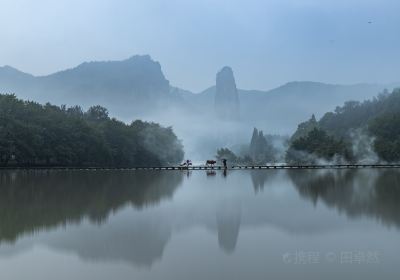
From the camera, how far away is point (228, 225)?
13.4 m

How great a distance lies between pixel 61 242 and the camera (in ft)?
36.2

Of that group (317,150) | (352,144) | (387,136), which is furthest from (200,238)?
(352,144)

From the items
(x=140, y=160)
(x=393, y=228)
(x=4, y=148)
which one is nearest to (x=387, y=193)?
(x=393, y=228)

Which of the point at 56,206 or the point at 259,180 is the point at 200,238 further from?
the point at 259,180

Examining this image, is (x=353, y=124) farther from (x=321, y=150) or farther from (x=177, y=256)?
(x=177, y=256)

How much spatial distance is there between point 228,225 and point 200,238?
1965 mm

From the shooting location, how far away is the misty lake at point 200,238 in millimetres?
8547

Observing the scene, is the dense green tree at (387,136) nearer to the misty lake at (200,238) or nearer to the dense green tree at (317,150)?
the dense green tree at (317,150)

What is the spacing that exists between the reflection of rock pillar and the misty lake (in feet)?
0.09

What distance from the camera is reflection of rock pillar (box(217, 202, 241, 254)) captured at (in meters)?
10.8

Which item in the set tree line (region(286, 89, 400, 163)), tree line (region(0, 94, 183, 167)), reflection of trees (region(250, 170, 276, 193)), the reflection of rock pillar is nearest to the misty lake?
the reflection of rock pillar

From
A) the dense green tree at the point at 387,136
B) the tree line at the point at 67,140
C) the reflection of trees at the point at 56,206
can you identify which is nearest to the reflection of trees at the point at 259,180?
the reflection of trees at the point at 56,206

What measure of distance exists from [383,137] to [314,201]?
4882 cm

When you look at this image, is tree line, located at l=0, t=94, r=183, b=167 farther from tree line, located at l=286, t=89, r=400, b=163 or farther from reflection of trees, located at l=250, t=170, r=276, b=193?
reflection of trees, located at l=250, t=170, r=276, b=193
